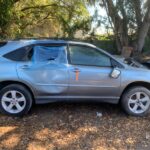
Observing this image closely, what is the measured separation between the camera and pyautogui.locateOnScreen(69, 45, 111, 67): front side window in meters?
6.74

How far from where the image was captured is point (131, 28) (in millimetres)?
12336

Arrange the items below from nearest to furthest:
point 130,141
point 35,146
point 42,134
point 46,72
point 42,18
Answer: point 35,146 → point 130,141 → point 42,134 → point 46,72 → point 42,18

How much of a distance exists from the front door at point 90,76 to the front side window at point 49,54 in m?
0.17

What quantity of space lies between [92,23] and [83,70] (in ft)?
25.7

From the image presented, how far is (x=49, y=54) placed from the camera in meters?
6.69

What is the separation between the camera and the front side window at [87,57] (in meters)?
6.74

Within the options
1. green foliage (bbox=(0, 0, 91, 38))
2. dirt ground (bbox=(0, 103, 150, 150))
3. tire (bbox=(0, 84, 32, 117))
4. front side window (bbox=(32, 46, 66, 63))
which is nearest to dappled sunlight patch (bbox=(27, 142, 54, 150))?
dirt ground (bbox=(0, 103, 150, 150))

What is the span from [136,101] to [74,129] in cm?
162

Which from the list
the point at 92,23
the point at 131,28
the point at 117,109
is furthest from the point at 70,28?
the point at 117,109

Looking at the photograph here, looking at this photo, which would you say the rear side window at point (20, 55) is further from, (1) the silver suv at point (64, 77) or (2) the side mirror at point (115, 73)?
(2) the side mirror at point (115, 73)

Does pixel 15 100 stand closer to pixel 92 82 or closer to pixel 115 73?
pixel 92 82

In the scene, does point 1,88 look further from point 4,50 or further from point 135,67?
point 135,67

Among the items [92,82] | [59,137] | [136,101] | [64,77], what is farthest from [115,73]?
[59,137]

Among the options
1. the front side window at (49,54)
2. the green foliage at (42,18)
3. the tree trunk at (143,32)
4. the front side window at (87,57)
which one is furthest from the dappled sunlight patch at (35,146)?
the green foliage at (42,18)
